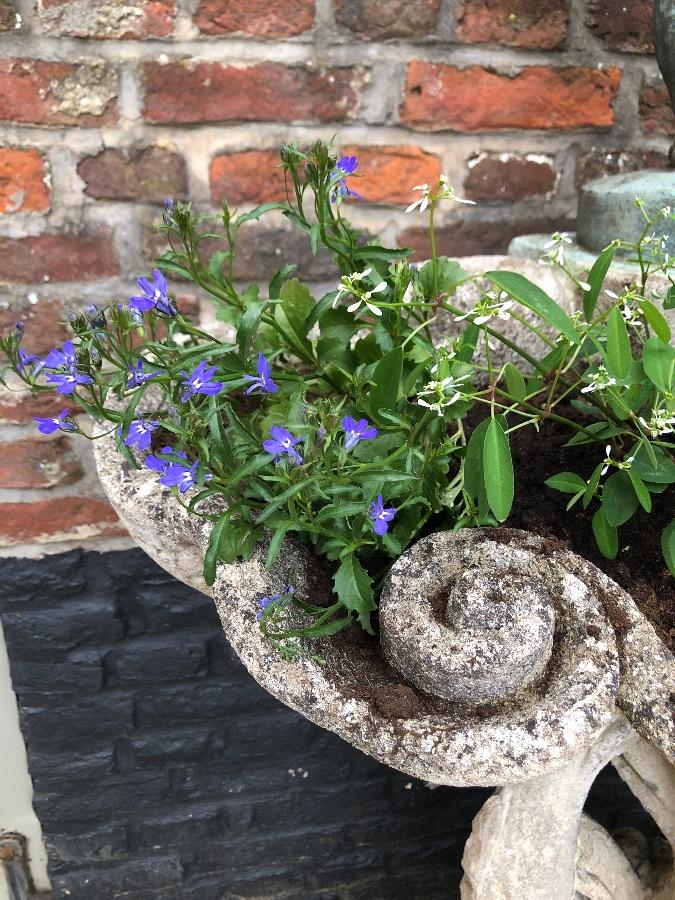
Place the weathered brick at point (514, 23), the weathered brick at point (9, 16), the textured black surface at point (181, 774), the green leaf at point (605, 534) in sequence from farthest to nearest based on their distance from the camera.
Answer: the textured black surface at point (181, 774)
the weathered brick at point (514, 23)
the weathered brick at point (9, 16)
the green leaf at point (605, 534)

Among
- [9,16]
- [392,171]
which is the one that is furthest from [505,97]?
[9,16]

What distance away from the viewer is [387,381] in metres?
0.65

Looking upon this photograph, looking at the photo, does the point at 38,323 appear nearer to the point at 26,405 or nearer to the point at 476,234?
the point at 26,405

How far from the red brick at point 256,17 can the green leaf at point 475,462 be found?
74 cm

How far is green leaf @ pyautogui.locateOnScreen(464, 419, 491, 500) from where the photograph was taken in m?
0.65

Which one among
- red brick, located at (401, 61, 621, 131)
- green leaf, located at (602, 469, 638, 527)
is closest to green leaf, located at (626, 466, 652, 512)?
green leaf, located at (602, 469, 638, 527)

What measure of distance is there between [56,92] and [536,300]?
0.79 metres

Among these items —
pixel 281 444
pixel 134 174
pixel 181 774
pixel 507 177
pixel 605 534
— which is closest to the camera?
pixel 281 444

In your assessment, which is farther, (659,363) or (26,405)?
(26,405)

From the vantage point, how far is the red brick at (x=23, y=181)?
43.3 inches

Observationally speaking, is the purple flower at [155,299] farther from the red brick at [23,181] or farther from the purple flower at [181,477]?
the red brick at [23,181]

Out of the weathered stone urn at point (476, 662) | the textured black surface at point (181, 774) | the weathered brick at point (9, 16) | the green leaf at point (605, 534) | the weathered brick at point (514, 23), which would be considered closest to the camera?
the weathered stone urn at point (476, 662)

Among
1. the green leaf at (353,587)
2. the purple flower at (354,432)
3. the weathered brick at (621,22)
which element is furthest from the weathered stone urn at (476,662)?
the weathered brick at (621,22)

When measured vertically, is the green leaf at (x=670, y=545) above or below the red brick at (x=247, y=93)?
below
